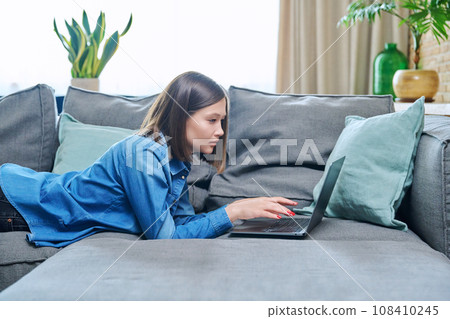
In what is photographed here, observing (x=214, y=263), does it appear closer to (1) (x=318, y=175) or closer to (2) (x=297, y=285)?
(2) (x=297, y=285)

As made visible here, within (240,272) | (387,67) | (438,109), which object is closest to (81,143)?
(240,272)

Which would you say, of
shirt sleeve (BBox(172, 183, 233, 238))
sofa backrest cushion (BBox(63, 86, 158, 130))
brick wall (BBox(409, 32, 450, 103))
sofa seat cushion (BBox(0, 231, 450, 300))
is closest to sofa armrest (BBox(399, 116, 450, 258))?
sofa seat cushion (BBox(0, 231, 450, 300))

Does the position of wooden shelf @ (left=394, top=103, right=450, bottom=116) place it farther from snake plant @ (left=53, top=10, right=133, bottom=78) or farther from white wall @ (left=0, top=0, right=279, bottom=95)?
snake plant @ (left=53, top=10, right=133, bottom=78)

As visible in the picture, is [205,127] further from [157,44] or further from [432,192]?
[157,44]

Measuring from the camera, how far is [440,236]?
3.94ft

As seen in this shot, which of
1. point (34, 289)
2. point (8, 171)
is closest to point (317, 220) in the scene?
point (34, 289)

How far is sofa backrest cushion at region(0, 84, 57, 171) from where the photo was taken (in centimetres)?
165

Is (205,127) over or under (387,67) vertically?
under

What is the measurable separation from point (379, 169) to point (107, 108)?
1.02 metres

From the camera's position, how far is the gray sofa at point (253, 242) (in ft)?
2.73

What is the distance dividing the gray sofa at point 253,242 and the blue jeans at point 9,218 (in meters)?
0.04

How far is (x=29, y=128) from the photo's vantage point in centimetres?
169

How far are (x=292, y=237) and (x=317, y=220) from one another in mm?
126

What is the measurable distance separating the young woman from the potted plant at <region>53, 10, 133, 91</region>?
3.93 ft
